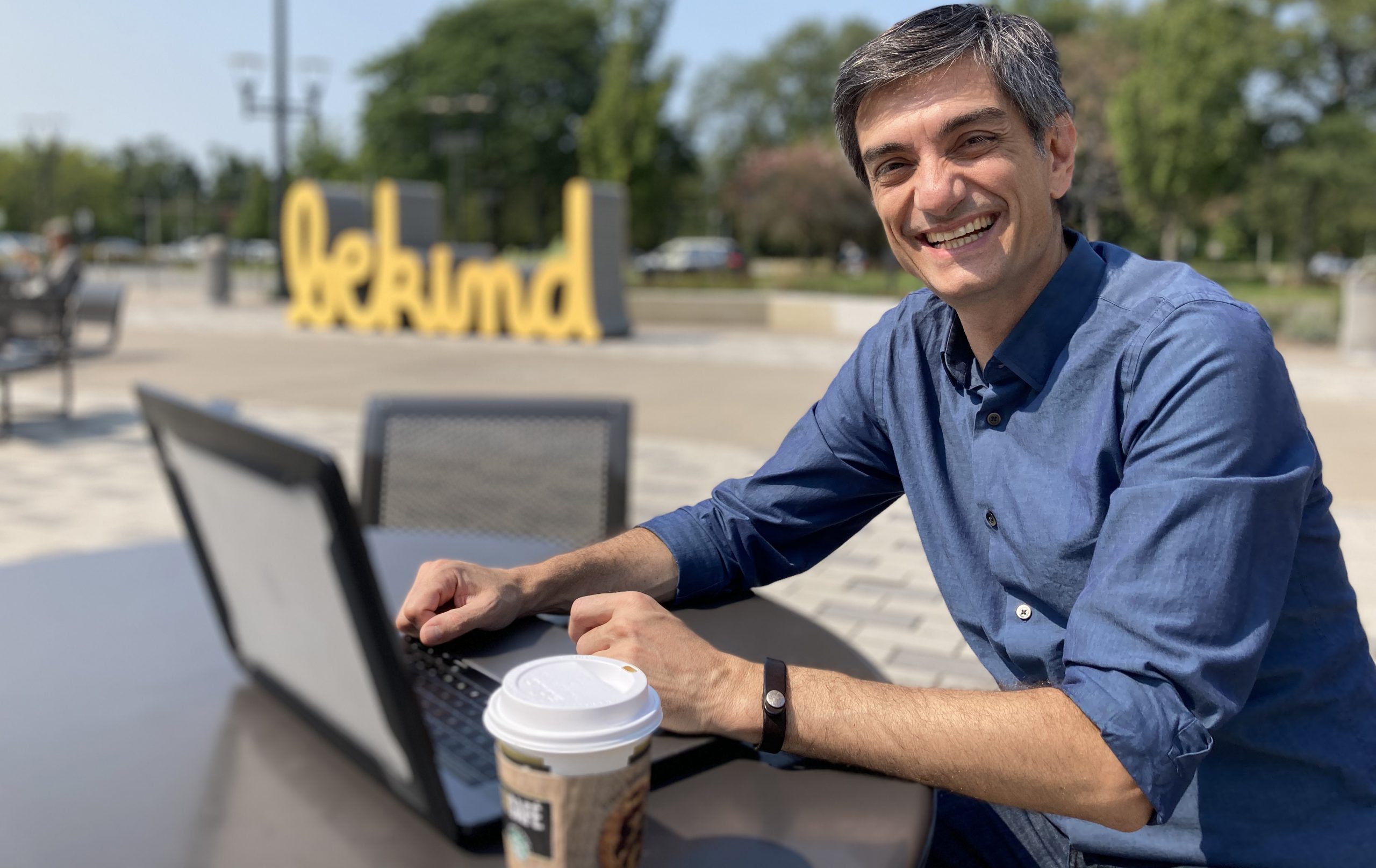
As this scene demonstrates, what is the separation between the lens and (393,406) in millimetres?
3102

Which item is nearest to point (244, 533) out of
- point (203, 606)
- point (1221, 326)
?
point (203, 606)

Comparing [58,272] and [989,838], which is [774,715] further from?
[58,272]

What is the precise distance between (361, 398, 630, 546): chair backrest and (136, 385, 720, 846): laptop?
1.41 meters

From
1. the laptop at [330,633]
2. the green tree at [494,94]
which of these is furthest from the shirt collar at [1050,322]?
the green tree at [494,94]

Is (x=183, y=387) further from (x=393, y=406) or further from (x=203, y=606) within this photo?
(x=203, y=606)

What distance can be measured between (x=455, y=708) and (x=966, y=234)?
37.6 inches

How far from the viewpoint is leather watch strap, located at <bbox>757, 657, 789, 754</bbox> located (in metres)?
1.35

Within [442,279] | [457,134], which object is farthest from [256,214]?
[442,279]

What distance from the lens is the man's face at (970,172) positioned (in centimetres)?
157

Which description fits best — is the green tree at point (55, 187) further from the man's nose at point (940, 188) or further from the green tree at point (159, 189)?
the man's nose at point (940, 188)

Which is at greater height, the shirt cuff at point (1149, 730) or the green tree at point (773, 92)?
the green tree at point (773, 92)

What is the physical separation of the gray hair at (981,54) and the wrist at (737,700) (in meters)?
0.82

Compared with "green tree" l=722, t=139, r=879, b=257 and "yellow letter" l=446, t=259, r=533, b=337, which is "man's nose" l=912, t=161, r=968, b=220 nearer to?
"yellow letter" l=446, t=259, r=533, b=337

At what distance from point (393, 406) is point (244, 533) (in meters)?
1.80
